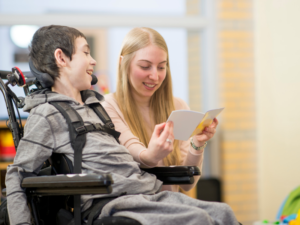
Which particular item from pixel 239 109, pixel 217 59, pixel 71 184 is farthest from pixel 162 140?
pixel 217 59

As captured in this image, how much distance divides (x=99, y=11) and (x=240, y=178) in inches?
91.6

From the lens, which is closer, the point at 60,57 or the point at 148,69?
the point at 60,57

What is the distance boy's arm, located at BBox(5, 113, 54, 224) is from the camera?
1176 mm

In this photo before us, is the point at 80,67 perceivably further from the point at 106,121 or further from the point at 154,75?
the point at 154,75

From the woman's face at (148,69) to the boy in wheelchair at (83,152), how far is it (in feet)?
0.77

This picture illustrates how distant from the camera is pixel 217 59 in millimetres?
3846

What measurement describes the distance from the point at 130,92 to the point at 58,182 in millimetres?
720

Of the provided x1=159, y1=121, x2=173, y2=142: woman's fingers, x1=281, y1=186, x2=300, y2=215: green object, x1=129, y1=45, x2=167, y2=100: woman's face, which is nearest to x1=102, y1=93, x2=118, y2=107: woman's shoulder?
x1=129, y1=45, x2=167, y2=100: woman's face

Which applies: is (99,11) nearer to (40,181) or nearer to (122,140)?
(122,140)

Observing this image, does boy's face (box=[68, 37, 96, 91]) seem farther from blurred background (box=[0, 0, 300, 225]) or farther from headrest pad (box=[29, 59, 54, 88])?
blurred background (box=[0, 0, 300, 225])

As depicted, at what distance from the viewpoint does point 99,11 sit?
3.76 meters

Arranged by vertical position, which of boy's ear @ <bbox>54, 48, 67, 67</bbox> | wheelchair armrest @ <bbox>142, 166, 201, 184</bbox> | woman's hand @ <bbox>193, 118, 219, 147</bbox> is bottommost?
wheelchair armrest @ <bbox>142, 166, 201, 184</bbox>

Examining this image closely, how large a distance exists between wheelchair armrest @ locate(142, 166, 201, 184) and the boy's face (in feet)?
1.47

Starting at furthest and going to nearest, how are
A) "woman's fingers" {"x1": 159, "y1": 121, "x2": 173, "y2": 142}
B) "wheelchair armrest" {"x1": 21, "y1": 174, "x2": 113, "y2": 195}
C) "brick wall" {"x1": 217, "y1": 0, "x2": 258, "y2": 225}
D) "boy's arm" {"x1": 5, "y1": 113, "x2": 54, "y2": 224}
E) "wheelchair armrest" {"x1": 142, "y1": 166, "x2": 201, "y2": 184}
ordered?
"brick wall" {"x1": 217, "y1": 0, "x2": 258, "y2": 225} → "wheelchair armrest" {"x1": 142, "y1": 166, "x2": 201, "y2": 184} → "woman's fingers" {"x1": 159, "y1": 121, "x2": 173, "y2": 142} → "boy's arm" {"x1": 5, "y1": 113, "x2": 54, "y2": 224} → "wheelchair armrest" {"x1": 21, "y1": 174, "x2": 113, "y2": 195}
